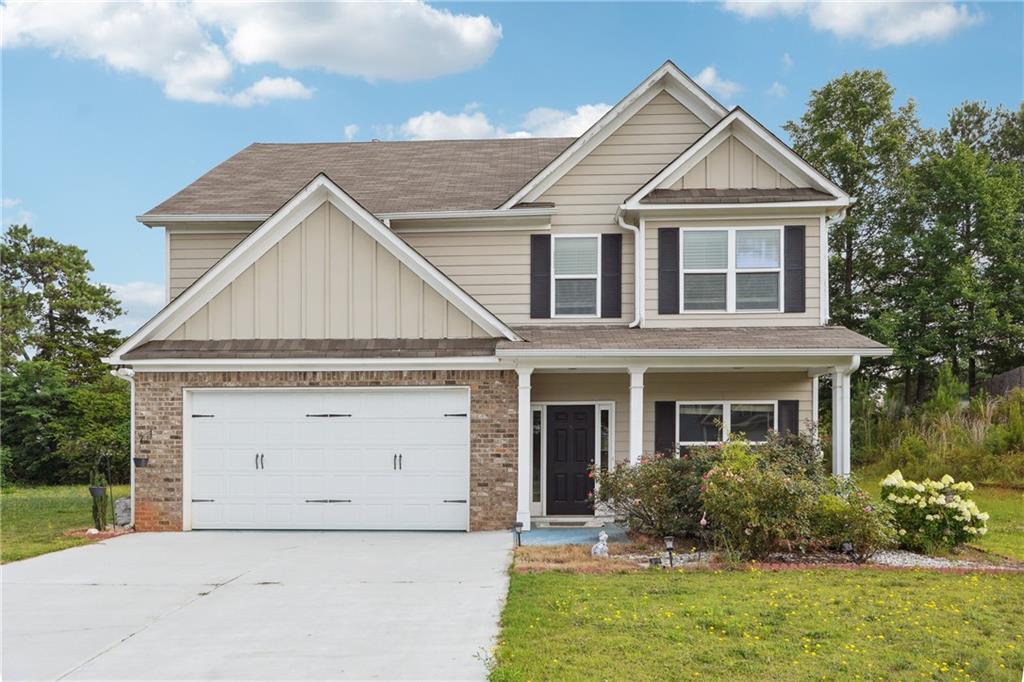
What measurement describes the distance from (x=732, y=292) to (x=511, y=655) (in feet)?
30.4

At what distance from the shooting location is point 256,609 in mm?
7645

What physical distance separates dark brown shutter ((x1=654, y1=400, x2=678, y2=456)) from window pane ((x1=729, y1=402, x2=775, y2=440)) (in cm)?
105

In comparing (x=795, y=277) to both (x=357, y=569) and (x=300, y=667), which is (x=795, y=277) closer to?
(x=357, y=569)

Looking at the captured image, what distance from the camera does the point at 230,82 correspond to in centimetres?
2284

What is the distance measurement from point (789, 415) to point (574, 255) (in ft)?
15.5

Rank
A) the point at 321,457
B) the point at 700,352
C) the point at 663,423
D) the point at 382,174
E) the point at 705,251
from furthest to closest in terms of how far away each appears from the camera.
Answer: the point at 382,174
the point at 663,423
the point at 705,251
the point at 321,457
the point at 700,352

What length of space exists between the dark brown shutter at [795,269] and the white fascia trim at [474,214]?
4.09 metres

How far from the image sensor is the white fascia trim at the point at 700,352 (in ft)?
39.1

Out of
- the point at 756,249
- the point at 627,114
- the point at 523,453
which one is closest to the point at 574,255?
the point at 627,114

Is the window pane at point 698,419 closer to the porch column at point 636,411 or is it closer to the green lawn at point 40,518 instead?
the porch column at point 636,411

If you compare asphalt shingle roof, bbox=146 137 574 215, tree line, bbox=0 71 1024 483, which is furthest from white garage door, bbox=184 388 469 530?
tree line, bbox=0 71 1024 483

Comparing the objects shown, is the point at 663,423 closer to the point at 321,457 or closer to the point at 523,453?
the point at 523,453

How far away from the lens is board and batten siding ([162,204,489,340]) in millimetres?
12664

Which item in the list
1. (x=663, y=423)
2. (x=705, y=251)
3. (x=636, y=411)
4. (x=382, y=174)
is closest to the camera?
(x=636, y=411)
